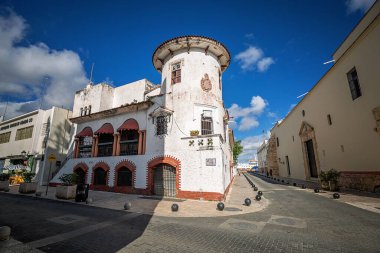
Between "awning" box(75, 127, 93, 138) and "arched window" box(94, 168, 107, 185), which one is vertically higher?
"awning" box(75, 127, 93, 138)

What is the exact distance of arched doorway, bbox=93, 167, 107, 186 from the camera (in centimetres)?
1828

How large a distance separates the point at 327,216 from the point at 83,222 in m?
10.9

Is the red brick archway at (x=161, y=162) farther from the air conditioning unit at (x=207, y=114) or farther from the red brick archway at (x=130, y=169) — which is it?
the air conditioning unit at (x=207, y=114)

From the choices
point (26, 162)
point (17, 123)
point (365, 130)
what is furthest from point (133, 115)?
point (17, 123)

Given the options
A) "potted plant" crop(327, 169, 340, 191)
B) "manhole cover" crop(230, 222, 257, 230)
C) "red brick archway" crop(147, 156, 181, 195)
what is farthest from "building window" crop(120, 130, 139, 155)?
"potted plant" crop(327, 169, 340, 191)

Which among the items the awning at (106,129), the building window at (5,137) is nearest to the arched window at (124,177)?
the awning at (106,129)

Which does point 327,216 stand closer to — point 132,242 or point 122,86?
point 132,242

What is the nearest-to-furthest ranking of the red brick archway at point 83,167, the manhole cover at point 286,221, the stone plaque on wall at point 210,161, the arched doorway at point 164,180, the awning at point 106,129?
the manhole cover at point 286,221
the stone plaque on wall at point 210,161
the arched doorway at point 164,180
the awning at point 106,129
the red brick archway at point 83,167

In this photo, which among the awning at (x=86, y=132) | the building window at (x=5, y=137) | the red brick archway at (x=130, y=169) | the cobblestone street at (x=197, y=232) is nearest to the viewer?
the cobblestone street at (x=197, y=232)

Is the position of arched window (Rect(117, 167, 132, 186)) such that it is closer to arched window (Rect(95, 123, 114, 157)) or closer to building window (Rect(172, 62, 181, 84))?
arched window (Rect(95, 123, 114, 157))

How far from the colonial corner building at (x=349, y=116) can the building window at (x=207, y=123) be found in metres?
11.9

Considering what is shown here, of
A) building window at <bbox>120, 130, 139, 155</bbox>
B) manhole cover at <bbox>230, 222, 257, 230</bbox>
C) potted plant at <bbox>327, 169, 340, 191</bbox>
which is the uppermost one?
building window at <bbox>120, 130, 139, 155</bbox>

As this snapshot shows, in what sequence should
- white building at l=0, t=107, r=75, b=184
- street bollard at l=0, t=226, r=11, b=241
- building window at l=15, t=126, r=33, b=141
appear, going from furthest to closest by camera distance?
building window at l=15, t=126, r=33, b=141 → white building at l=0, t=107, r=75, b=184 → street bollard at l=0, t=226, r=11, b=241

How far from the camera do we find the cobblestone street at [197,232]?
5213 mm
